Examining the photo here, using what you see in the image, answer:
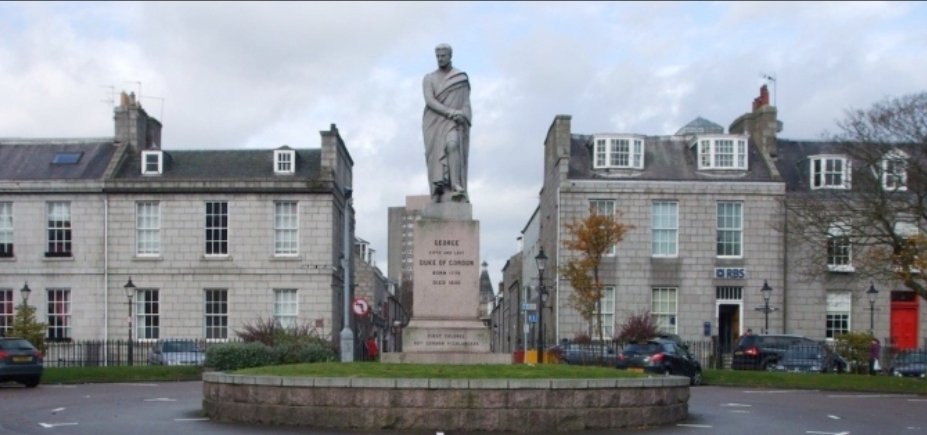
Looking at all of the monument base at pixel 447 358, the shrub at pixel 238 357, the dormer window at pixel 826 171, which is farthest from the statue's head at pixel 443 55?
the dormer window at pixel 826 171

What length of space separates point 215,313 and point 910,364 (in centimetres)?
2894

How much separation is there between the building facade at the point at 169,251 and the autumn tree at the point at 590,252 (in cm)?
1102

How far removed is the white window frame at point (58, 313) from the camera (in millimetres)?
49562

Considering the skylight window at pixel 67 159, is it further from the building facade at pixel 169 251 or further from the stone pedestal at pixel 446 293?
the stone pedestal at pixel 446 293

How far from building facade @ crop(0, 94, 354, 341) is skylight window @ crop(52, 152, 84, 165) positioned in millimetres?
1100

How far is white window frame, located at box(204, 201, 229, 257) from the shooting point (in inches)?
1992

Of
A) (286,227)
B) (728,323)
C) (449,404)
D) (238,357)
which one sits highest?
(286,227)

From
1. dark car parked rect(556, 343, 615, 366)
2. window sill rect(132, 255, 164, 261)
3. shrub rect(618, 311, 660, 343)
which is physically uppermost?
window sill rect(132, 255, 164, 261)

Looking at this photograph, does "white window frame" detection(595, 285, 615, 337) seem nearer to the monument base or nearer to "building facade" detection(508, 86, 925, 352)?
"building facade" detection(508, 86, 925, 352)

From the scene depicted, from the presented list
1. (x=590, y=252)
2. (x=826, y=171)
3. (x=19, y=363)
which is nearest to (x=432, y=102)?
(x=19, y=363)

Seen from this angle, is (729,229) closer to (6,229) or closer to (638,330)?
(638,330)

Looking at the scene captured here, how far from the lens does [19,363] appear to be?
2975cm

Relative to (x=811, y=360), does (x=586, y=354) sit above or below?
above

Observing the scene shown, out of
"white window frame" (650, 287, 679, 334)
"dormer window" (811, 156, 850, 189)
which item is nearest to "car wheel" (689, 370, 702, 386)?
"white window frame" (650, 287, 679, 334)
